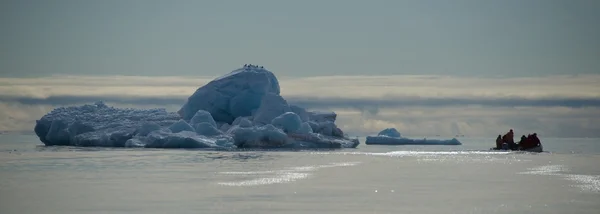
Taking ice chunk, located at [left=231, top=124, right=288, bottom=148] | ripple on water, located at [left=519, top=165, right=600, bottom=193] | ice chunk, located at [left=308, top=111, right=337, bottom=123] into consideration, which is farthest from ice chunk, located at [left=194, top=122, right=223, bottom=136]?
ripple on water, located at [left=519, top=165, right=600, bottom=193]

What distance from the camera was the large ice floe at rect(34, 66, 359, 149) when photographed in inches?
2454

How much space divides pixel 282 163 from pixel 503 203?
67.5 ft

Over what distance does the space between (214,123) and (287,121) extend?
564 centimetres

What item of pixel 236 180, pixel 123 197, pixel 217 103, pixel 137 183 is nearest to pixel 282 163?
pixel 236 180

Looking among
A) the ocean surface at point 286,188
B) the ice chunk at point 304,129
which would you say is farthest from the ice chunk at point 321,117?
the ocean surface at point 286,188

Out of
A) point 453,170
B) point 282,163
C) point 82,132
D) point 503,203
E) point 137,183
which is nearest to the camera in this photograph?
point 503,203

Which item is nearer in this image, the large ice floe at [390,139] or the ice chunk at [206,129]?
the ice chunk at [206,129]

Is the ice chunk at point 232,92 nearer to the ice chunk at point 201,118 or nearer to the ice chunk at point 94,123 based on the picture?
the ice chunk at point 94,123

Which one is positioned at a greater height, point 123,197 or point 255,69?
point 255,69

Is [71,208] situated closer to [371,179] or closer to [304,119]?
[371,179]

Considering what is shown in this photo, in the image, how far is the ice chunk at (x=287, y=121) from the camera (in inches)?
2515

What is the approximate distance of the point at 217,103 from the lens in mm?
68312

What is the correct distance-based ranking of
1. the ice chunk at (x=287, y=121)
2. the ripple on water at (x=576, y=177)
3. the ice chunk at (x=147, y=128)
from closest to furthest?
1. the ripple on water at (x=576, y=177)
2. the ice chunk at (x=147, y=128)
3. the ice chunk at (x=287, y=121)

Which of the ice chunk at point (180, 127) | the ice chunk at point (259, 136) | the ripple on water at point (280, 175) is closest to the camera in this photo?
the ripple on water at point (280, 175)
